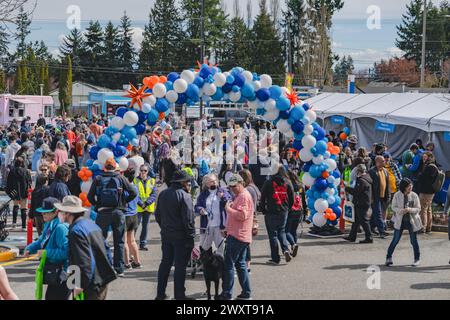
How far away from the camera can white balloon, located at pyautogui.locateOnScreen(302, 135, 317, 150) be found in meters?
14.1

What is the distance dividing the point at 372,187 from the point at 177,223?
618cm

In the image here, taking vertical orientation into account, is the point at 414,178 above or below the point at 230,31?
below

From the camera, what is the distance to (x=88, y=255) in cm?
672

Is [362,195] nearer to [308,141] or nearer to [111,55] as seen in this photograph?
[308,141]

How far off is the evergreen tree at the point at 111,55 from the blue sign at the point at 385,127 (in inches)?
2483

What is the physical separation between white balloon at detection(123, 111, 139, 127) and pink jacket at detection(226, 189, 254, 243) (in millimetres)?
4353

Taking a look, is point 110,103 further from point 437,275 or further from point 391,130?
point 437,275

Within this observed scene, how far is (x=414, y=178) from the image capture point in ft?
54.2

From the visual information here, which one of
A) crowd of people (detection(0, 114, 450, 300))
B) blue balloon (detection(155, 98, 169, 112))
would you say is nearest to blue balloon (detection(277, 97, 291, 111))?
crowd of people (detection(0, 114, 450, 300))

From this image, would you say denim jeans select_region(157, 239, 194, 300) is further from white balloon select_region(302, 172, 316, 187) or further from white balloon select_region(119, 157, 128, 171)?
white balloon select_region(302, 172, 316, 187)

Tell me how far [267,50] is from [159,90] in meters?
64.3

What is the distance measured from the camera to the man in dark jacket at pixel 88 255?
22.0 feet

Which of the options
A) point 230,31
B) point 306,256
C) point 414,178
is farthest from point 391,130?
point 230,31

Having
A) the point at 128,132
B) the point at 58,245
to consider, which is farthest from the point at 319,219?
the point at 58,245
